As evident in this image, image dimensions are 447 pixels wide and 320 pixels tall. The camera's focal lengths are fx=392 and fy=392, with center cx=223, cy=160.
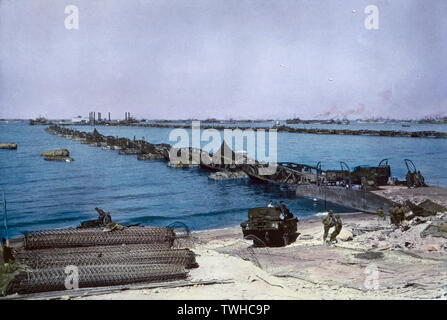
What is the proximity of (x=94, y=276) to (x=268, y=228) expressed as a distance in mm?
8147

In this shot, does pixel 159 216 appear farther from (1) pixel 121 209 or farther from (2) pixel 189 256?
(2) pixel 189 256

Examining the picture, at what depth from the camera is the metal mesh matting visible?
14406 mm

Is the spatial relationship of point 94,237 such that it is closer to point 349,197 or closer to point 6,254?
point 6,254

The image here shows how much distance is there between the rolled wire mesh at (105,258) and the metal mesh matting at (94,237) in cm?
83

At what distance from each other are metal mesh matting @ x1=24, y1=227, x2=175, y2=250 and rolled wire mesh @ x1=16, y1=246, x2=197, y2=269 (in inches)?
32.5

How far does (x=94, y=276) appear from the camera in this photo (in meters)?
11.1

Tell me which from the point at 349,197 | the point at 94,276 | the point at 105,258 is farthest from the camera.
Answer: the point at 349,197

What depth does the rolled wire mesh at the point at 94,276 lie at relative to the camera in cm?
1070

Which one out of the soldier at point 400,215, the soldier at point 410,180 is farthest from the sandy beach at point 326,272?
the soldier at point 410,180

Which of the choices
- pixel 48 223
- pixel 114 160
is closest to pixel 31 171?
pixel 114 160

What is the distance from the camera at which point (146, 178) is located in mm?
51906

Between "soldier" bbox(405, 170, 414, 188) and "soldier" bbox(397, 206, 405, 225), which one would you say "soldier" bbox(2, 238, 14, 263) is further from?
"soldier" bbox(405, 170, 414, 188)

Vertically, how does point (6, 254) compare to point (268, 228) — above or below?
above

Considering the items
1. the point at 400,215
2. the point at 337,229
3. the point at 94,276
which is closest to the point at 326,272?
→ the point at 337,229
